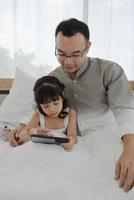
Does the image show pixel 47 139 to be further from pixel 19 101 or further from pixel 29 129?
pixel 19 101

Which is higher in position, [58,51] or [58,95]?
[58,51]

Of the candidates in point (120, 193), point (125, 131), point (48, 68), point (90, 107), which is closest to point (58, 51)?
point (90, 107)

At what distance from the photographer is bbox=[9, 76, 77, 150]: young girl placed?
151cm

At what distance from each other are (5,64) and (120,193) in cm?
174

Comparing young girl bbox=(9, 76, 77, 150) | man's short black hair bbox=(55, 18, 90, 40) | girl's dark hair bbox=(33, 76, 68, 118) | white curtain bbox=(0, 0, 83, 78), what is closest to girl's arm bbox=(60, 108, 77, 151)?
young girl bbox=(9, 76, 77, 150)

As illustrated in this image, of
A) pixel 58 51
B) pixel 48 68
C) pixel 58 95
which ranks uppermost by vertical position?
pixel 58 51

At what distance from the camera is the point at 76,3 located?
249cm

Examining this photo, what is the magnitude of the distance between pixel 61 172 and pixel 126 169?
234 mm

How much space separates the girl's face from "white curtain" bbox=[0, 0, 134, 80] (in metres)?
1.03

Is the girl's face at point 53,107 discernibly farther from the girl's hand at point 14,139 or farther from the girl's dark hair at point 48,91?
the girl's hand at point 14,139

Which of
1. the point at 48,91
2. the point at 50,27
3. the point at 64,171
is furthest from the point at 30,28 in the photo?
the point at 64,171

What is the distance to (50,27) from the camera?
2525 millimetres

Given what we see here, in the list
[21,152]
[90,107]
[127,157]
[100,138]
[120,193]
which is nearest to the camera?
[120,193]

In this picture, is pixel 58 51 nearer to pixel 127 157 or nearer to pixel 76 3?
pixel 127 157
